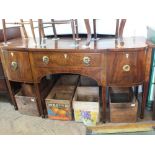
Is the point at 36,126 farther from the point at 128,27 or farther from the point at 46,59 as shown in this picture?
the point at 128,27

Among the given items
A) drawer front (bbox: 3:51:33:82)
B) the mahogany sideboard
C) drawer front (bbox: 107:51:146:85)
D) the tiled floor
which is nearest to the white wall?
the mahogany sideboard

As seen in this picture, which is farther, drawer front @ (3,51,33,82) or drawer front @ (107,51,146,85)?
drawer front @ (3,51,33,82)

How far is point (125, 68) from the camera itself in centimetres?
138

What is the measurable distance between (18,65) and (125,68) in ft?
3.08

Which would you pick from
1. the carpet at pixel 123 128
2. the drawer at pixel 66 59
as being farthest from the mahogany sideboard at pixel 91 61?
the carpet at pixel 123 128

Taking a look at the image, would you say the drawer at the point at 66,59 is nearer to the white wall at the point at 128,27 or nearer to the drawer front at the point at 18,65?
the drawer front at the point at 18,65

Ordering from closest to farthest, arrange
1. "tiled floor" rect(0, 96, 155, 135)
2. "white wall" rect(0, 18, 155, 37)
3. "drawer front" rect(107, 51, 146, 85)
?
1. "drawer front" rect(107, 51, 146, 85)
2. "tiled floor" rect(0, 96, 155, 135)
3. "white wall" rect(0, 18, 155, 37)

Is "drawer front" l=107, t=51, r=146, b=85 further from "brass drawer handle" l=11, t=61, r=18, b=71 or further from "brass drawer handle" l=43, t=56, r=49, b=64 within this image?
"brass drawer handle" l=11, t=61, r=18, b=71

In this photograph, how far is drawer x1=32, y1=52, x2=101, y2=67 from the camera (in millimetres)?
1366

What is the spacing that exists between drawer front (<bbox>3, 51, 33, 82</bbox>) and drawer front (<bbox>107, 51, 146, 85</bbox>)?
0.72 meters

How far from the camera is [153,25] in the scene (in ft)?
5.54

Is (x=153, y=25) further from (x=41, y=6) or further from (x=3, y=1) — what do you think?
(x=3, y=1)

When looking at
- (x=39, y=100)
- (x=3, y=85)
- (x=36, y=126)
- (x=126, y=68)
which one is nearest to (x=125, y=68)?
(x=126, y=68)

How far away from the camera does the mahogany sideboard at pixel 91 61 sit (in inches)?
52.7
